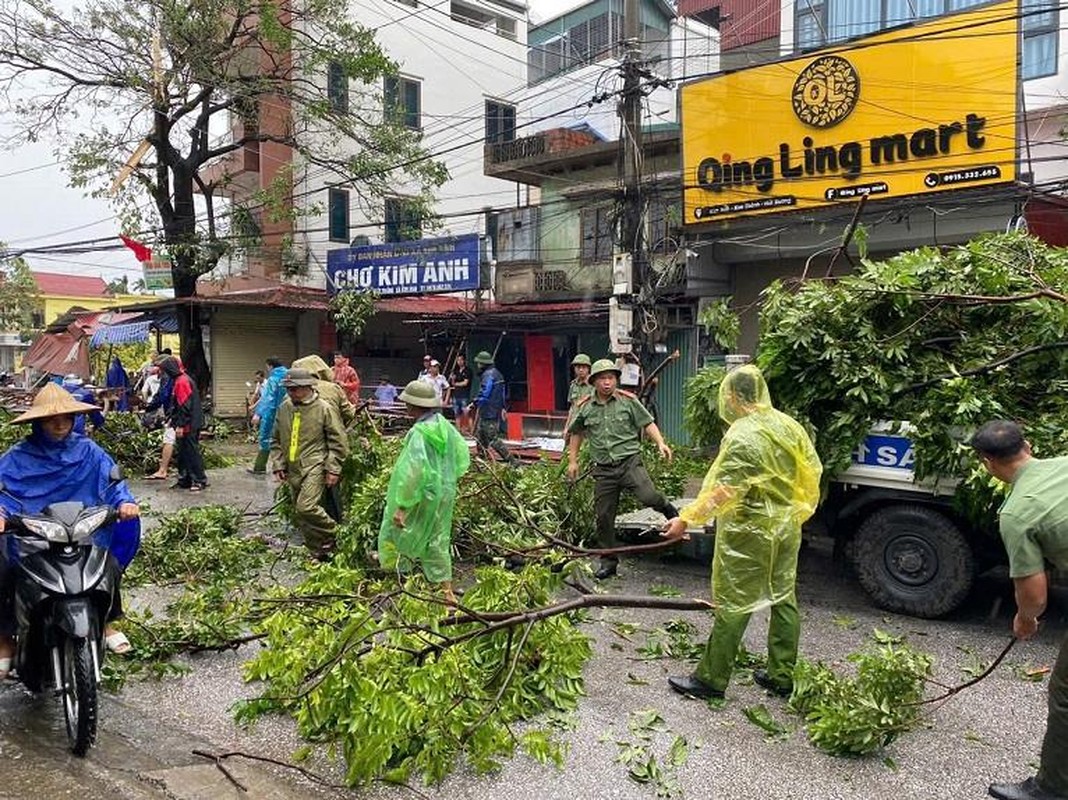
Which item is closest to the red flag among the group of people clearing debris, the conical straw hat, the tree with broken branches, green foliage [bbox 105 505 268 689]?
the tree with broken branches

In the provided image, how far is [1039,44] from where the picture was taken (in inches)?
532

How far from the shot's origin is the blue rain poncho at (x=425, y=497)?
192 inches

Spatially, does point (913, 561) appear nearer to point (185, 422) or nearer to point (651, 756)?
point (651, 756)

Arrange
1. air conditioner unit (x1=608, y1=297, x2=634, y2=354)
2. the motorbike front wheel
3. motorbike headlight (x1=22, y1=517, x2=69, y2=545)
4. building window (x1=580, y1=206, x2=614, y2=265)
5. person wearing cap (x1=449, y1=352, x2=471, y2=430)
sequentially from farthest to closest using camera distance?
person wearing cap (x1=449, y1=352, x2=471, y2=430) → building window (x1=580, y1=206, x2=614, y2=265) → air conditioner unit (x1=608, y1=297, x2=634, y2=354) → motorbike headlight (x1=22, y1=517, x2=69, y2=545) → the motorbike front wheel

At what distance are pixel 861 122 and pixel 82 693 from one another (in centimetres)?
1276

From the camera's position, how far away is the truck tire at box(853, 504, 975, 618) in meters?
5.32

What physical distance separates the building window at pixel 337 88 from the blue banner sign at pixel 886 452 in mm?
15329

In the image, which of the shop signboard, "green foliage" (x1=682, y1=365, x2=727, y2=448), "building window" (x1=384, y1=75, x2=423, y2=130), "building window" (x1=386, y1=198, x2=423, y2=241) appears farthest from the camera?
"building window" (x1=384, y1=75, x2=423, y2=130)

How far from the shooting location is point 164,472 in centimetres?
1134

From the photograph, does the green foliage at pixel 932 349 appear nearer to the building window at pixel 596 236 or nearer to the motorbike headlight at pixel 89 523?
the motorbike headlight at pixel 89 523

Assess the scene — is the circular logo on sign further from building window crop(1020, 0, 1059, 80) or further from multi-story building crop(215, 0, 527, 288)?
multi-story building crop(215, 0, 527, 288)

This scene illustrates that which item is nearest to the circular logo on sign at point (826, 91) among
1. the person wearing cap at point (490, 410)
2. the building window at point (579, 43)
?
the person wearing cap at point (490, 410)

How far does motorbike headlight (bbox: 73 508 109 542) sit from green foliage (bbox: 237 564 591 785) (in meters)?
0.91

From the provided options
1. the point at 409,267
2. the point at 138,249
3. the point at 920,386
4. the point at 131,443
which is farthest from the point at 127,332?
the point at 920,386
